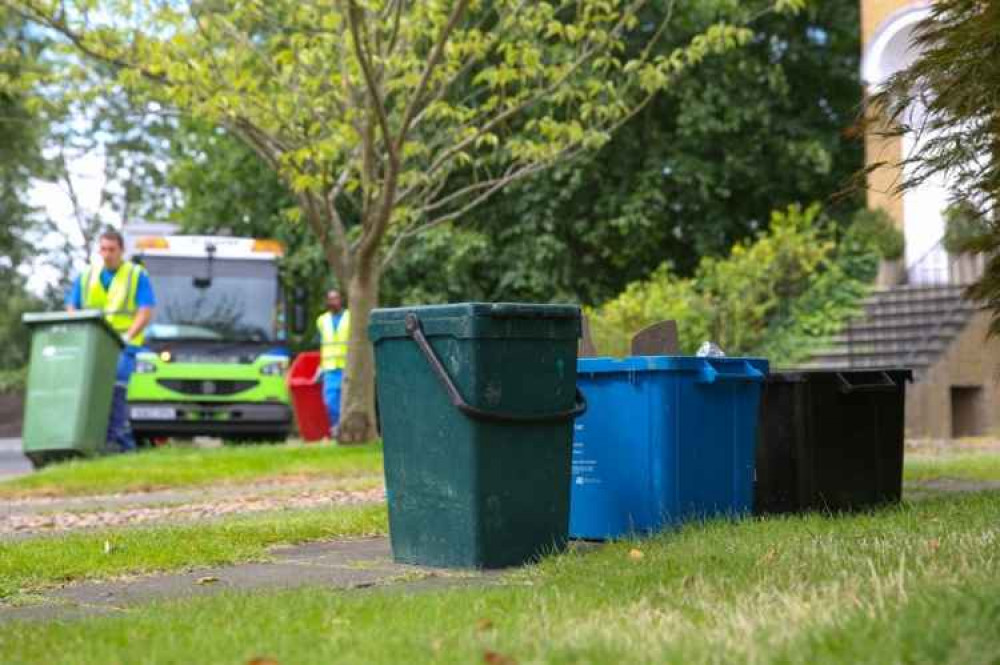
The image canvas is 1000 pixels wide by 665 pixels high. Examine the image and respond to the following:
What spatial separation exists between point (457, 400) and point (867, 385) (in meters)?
2.78

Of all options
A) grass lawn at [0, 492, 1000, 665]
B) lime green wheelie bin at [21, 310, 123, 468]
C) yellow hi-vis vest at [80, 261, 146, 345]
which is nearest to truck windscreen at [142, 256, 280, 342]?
yellow hi-vis vest at [80, 261, 146, 345]

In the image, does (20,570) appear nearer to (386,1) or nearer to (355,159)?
(386,1)

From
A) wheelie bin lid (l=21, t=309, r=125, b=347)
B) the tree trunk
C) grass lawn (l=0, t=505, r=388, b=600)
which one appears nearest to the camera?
grass lawn (l=0, t=505, r=388, b=600)

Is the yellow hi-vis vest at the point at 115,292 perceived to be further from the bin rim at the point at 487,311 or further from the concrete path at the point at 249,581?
the bin rim at the point at 487,311

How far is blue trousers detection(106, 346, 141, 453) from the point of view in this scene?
1658cm

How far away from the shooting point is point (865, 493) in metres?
8.09

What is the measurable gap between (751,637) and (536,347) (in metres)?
2.62

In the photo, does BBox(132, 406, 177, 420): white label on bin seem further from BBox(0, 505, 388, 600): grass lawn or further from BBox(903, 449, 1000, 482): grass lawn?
BBox(0, 505, 388, 600): grass lawn

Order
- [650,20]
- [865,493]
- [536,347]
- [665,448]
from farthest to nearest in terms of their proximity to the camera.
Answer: [650,20] → [865,493] → [665,448] → [536,347]

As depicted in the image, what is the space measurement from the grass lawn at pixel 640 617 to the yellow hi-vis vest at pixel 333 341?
13180 millimetres

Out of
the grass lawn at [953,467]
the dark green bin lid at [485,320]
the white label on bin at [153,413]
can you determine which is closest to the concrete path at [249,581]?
the dark green bin lid at [485,320]

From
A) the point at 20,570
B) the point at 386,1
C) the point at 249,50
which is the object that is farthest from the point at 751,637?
the point at 249,50

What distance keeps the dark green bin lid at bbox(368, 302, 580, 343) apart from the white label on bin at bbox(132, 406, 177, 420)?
1381 centimetres

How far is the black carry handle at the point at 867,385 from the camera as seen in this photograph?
26.0 ft
